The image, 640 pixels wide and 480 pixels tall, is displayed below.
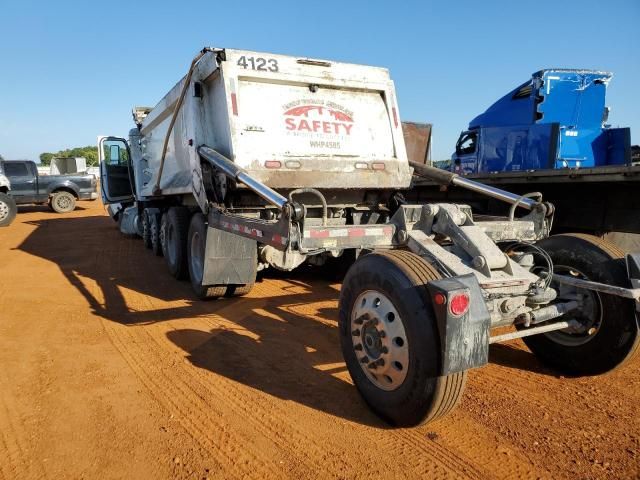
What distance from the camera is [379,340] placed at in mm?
2969

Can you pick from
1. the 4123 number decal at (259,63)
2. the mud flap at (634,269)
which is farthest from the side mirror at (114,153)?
the mud flap at (634,269)

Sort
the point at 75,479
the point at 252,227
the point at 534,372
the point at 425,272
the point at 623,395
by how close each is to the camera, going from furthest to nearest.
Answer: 1. the point at 252,227
2. the point at 534,372
3. the point at 623,395
4. the point at 425,272
5. the point at 75,479

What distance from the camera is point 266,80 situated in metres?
5.42

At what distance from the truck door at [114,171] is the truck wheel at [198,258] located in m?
6.14

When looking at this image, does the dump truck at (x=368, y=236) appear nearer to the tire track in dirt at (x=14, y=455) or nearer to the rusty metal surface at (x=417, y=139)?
the tire track in dirt at (x=14, y=455)

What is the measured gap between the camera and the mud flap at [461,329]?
2512 millimetres

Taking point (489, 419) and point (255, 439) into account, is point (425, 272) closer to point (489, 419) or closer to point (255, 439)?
point (489, 419)

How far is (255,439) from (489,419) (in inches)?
63.3

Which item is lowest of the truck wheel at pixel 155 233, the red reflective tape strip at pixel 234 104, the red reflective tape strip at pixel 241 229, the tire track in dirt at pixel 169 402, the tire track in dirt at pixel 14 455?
the tire track in dirt at pixel 169 402

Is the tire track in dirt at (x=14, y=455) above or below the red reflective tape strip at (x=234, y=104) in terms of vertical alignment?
below

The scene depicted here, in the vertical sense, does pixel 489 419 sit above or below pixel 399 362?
below

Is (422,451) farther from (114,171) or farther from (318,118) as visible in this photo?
(114,171)

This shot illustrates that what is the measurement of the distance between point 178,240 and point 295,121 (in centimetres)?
295

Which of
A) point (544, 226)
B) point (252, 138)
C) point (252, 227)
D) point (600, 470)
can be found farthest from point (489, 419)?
point (252, 138)
